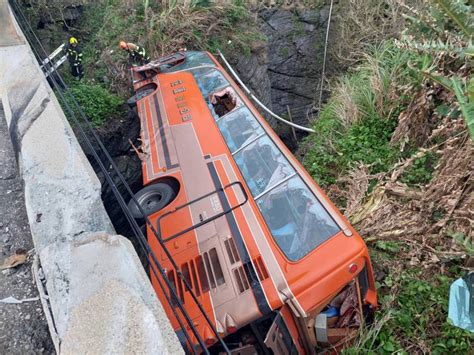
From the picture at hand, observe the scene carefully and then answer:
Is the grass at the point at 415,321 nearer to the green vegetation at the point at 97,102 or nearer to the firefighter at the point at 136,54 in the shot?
the green vegetation at the point at 97,102

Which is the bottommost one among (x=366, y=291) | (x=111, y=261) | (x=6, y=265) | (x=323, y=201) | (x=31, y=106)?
(x=366, y=291)

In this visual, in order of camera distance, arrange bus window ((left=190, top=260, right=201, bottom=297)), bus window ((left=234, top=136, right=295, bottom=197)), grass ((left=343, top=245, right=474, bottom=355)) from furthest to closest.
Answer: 1. bus window ((left=234, top=136, right=295, bottom=197))
2. grass ((left=343, top=245, right=474, bottom=355))
3. bus window ((left=190, top=260, right=201, bottom=297))

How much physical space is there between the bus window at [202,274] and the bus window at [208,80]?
8.80 ft

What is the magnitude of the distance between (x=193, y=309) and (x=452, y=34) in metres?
4.16

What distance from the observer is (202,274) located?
150 inches

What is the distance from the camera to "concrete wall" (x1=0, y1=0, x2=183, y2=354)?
91.0 inches

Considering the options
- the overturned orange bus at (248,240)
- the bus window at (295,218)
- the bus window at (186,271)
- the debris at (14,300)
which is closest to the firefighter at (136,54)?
the overturned orange bus at (248,240)

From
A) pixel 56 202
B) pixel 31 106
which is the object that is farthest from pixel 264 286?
pixel 31 106

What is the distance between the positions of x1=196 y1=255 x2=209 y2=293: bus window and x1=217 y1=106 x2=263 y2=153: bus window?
1488 millimetres

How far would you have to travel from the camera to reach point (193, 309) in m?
3.59

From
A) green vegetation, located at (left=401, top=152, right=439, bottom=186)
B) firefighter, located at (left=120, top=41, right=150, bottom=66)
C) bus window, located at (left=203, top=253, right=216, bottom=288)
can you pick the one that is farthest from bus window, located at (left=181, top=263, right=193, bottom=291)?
firefighter, located at (left=120, top=41, right=150, bottom=66)

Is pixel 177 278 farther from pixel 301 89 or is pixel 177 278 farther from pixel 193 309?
pixel 301 89

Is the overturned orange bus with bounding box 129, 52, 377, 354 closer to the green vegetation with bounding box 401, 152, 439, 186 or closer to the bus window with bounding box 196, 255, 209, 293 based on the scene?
the bus window with bounding box 196, 255, 209, 293

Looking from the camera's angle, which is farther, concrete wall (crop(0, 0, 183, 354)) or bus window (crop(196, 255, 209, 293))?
bus window (crop(196, 255, 209, 293))
